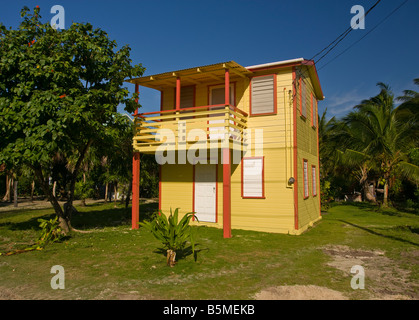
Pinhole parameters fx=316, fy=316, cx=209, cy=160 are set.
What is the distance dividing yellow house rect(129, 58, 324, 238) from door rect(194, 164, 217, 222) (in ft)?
0.14

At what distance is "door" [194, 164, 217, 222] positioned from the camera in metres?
13.8

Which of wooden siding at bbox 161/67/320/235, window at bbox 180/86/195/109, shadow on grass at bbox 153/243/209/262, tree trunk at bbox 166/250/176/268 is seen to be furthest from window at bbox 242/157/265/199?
tree trunk at bbox 166/250/176/268

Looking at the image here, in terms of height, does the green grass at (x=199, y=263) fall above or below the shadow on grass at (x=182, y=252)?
below

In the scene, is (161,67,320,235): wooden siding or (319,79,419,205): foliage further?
(319,79,419,205): foliage

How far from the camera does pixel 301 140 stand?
1371 cm

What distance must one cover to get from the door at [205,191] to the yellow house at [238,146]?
4 centimetres

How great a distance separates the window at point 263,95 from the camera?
42.7 feet

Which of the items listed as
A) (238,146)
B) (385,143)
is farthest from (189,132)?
(385,143)

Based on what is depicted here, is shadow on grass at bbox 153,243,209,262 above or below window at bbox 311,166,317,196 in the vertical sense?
below

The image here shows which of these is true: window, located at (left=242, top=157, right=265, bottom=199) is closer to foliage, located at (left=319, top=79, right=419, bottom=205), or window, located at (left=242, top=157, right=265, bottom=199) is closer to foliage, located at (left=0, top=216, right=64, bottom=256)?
foliage, located at (left=0, top=216, right=64, bottom=256)

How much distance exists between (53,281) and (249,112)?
9.48m

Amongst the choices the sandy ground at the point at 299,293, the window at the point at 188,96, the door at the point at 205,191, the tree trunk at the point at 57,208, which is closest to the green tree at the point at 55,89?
the tree trunk at the point at 57,208

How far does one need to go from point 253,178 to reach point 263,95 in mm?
3485

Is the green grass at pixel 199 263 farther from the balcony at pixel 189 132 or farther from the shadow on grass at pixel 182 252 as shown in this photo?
the balcony at pixel 189 132
